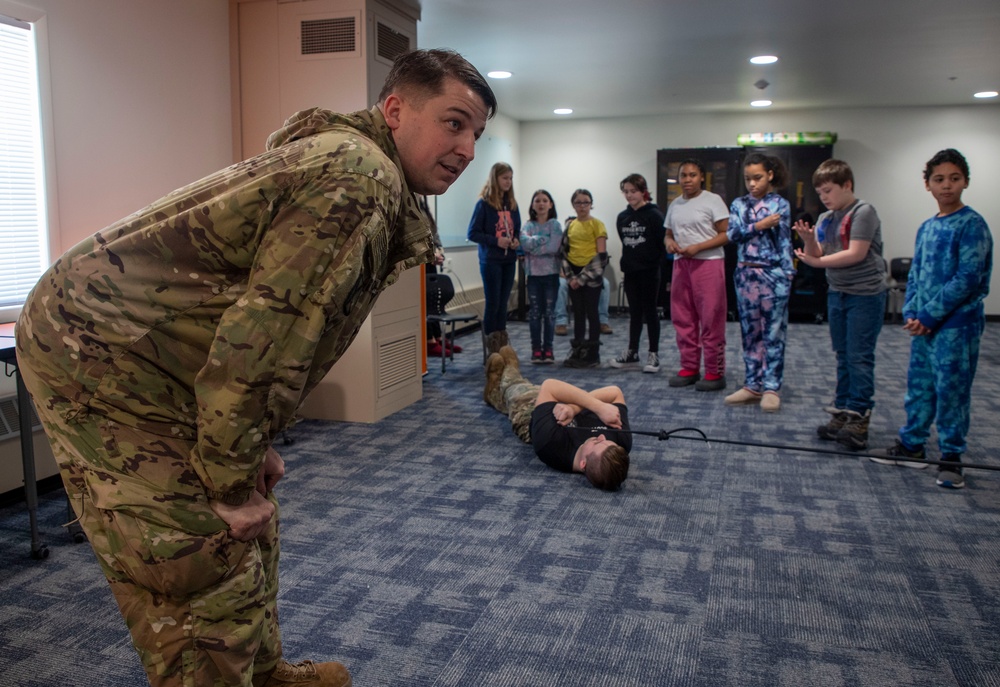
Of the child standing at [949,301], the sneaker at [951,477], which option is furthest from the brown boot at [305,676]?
the sneaker at [951,477]

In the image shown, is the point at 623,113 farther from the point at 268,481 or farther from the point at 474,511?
the point at 268,481

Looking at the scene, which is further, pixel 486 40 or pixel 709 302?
pixel 486 40

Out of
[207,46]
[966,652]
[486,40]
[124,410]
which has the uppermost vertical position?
[486,40]

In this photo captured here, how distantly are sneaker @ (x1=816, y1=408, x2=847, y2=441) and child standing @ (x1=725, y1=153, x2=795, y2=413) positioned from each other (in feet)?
2.05

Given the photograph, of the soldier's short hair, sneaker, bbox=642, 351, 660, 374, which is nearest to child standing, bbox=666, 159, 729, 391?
sneaker, bbox=642, 351, 660, 374

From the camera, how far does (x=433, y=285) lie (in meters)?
6.17

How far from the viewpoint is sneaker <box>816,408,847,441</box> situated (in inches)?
153

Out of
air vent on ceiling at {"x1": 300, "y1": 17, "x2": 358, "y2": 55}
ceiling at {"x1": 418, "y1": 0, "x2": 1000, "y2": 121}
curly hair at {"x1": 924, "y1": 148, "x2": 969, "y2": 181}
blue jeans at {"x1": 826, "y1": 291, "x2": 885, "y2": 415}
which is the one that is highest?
ceiling at {"x1": 418, "y1": 0, "x2": 1000, "y2": 121}

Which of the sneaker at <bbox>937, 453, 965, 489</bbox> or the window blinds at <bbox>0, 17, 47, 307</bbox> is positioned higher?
the window blinds at <bbox>0, 17, 47, 307</bbox>

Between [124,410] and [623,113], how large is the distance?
8.98m

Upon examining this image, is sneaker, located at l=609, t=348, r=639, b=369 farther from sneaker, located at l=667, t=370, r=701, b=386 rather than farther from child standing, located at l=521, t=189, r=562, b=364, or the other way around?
sneaker, located at l=667, t=370, r=701, b=386

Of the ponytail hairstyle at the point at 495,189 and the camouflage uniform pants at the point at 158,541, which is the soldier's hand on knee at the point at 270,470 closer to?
the camouflage uniform pants at the point at 158,541

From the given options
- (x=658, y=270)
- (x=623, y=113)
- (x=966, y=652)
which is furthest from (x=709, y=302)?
(x=623, y=113)

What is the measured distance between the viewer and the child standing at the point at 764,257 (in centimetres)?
447
